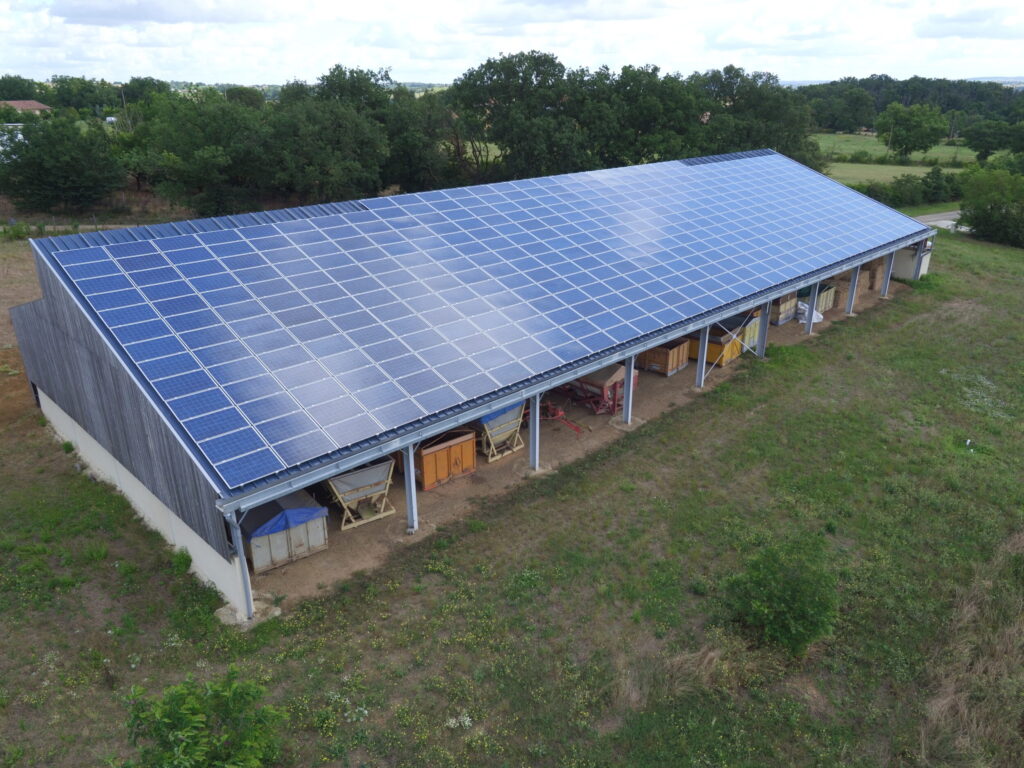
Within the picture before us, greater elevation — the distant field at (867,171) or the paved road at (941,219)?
the distant field at (867,171)

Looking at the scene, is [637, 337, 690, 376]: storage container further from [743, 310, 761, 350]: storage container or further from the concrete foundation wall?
the concrete foundation wall

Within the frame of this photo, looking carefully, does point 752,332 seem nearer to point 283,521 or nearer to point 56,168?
point 283,521

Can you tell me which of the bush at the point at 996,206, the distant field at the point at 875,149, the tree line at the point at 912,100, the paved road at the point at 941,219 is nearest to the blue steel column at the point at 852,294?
the bush at the point at 996,206

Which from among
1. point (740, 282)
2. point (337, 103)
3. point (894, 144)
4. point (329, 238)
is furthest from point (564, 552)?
point (894, 144)

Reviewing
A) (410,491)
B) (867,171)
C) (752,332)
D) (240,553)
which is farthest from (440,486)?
(867,171)

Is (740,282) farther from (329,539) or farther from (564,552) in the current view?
(329,539)

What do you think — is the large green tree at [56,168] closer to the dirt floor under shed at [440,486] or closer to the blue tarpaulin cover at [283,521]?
the dirt floor under shed at [440,486]

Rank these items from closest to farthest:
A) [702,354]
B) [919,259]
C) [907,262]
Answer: [702,354], [919,259], [907,262]
